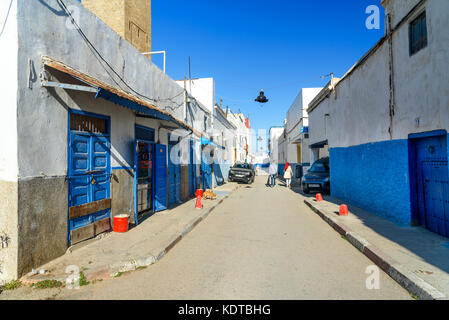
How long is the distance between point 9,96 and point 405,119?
823 centimetres

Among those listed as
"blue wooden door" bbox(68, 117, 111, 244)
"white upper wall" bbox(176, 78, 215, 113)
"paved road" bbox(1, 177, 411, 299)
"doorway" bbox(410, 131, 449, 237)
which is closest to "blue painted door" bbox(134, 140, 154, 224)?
"blue wooden door" bbox(68, 117, 111, 244)

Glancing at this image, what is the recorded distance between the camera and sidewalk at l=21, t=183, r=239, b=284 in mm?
4484

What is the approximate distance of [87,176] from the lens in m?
5.94

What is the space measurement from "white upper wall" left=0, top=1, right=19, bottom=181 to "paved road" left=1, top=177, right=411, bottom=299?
1928mm

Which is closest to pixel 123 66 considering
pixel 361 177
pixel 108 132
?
pixel 108 132

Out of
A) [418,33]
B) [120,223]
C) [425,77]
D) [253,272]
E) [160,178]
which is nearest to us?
[253,272]

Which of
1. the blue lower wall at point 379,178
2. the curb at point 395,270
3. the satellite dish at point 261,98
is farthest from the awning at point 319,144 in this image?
the curb at point 395,270

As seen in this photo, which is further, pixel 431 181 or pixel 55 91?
pixel 431 181

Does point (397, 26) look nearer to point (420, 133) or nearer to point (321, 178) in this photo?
point (420, 133)

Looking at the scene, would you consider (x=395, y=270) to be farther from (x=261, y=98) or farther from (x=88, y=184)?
(x=261, y=98)

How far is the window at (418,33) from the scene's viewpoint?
20.9 feet

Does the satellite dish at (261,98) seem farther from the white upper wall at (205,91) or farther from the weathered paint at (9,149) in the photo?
the weathered paint at (9,149)

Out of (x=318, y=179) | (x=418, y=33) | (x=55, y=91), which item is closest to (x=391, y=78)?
(x=418, y=33)

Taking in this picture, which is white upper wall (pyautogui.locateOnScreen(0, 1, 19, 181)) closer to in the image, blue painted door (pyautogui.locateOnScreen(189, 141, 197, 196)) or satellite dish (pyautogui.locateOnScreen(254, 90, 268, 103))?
blue painted door (pyautogui.locateOnScreen(189, 141, 197, 196))
